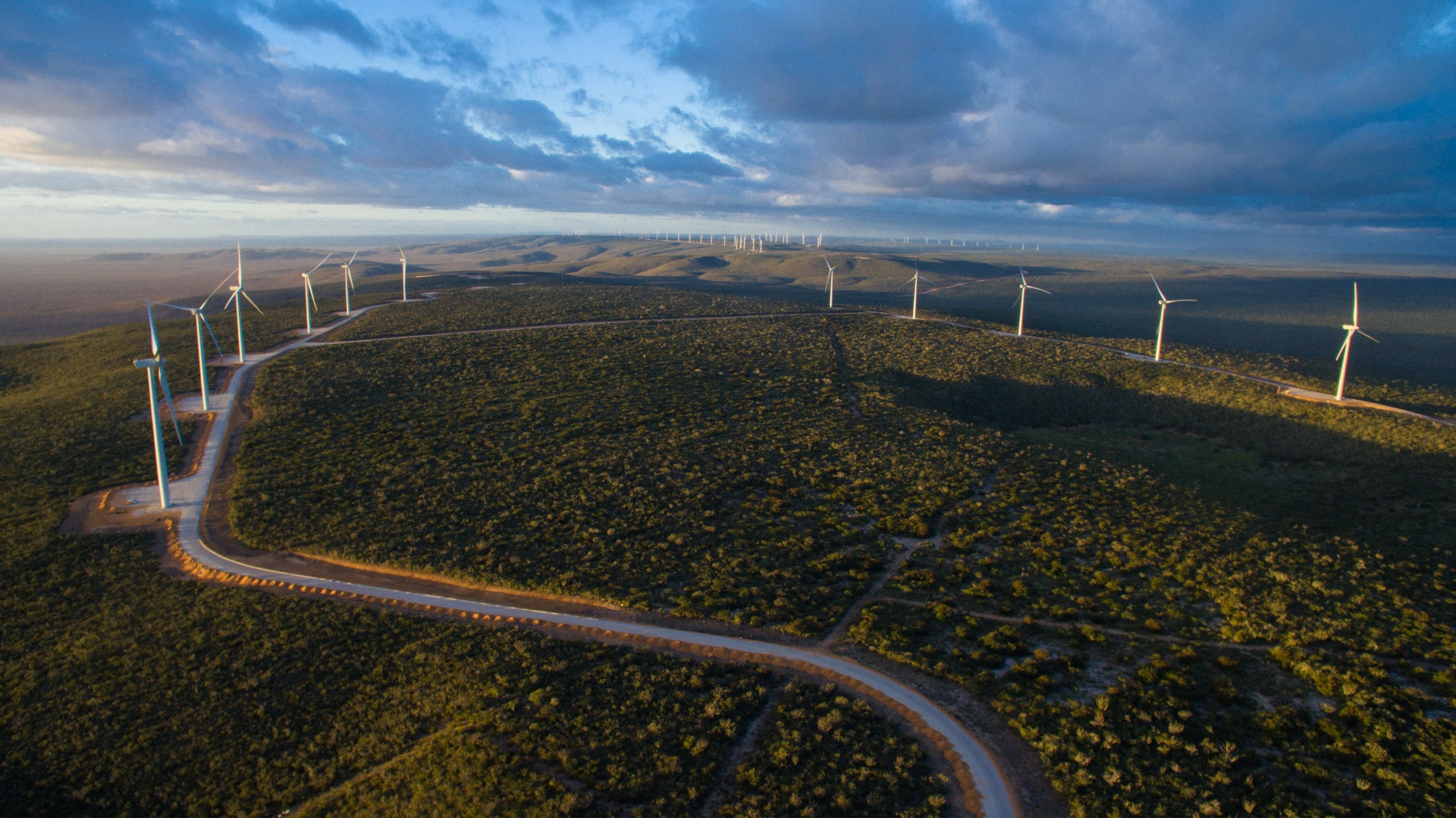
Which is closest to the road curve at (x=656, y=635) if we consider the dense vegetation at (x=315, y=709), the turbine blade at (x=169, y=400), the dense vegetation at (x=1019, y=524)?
the dense vegetation at (x=315, y=709)

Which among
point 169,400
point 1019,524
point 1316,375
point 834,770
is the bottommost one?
point 834,770

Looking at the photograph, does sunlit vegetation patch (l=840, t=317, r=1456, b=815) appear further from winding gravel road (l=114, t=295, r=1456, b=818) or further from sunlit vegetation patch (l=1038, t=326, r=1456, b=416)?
sunlit vegetation patch (l=1038, t=326, r=1456, b=416)

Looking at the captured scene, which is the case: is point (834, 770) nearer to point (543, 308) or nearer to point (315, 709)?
point (315, 709)

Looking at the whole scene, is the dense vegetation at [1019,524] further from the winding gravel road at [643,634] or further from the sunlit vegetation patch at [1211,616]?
the winding gravel road at [643,634]

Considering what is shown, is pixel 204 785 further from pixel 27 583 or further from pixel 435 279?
pixel 435 279

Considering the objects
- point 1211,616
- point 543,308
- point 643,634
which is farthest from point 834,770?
point 543,308

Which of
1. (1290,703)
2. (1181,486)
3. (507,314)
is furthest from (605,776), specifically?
(507,314)
